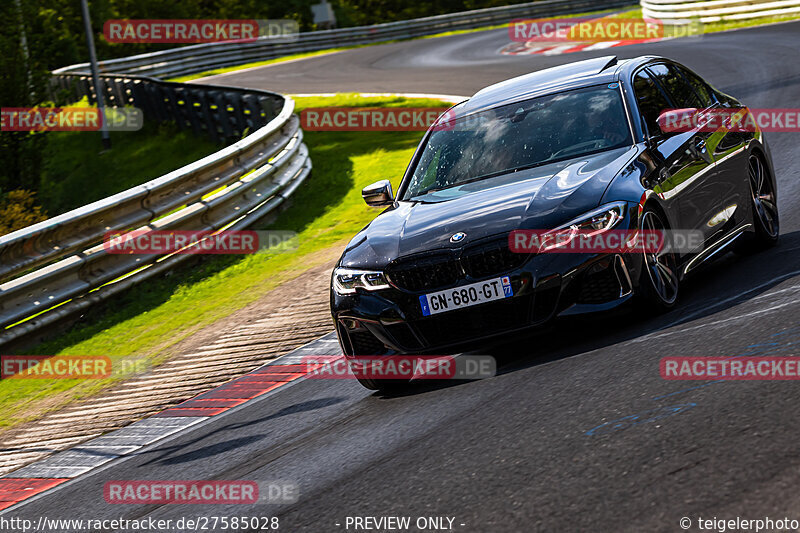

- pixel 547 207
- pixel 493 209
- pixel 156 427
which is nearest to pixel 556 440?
pixel 547 207

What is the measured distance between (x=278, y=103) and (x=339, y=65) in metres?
16.7

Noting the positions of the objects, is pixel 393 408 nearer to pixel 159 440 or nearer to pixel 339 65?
pixel 159 440

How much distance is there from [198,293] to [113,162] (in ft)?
46.6

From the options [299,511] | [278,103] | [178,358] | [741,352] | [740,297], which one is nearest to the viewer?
[299,511]

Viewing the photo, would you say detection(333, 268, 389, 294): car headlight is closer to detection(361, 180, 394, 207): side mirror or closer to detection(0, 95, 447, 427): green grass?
detection(361, 180, 394, 207): side mirror

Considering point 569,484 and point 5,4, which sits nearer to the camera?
point 569,484

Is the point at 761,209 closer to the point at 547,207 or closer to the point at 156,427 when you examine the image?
the point at 547,207

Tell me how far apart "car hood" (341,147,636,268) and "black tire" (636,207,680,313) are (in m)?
0.37

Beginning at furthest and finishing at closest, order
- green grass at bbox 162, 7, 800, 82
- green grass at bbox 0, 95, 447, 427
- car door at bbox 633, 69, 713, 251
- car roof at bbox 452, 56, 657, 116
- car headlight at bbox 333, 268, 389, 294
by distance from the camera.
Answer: green grass at bbox 162, 7, 800, 82 → green grass at bbox 0, 95, 447, 427 → car roof at bbox 452, 56, 657, 116 → car door at bbox 633, 69, 713, 251 → car headlight at bbox 333, 268, 389, 294

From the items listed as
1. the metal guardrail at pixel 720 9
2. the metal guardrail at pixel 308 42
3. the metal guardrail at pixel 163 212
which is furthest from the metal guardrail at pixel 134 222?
the metal guardrail at pixel 308 42

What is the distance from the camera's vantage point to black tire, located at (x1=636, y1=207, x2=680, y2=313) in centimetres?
611

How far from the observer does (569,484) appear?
13.4ft

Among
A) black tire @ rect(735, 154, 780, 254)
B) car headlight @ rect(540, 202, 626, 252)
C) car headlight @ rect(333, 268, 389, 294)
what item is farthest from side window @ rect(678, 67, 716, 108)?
car headlight @ rect(333, 268, 389, 294)

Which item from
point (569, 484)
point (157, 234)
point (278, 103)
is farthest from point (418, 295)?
point (278, 103)
